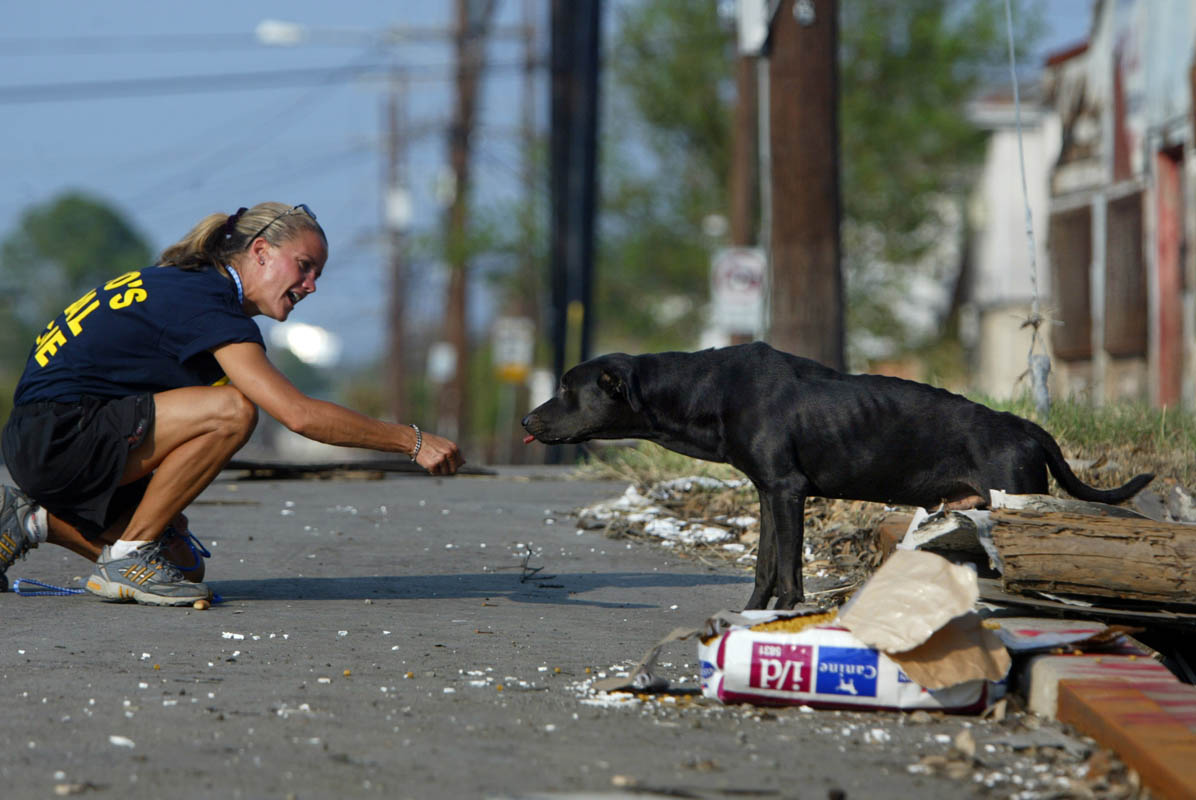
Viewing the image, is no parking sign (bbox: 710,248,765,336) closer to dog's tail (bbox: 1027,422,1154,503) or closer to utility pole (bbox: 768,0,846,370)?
utility pole (bbox: 768,0,846,370)

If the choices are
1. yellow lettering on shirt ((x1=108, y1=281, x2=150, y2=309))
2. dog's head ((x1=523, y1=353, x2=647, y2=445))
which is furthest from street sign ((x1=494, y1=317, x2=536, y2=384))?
yellow lettering on shirt ((x1=108, y1=281, x2=150, y2=309))

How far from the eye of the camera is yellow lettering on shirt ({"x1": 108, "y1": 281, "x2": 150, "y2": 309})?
500cm

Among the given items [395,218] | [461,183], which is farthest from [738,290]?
[395,218]

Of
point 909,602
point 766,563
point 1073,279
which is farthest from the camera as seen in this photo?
point 1073,279

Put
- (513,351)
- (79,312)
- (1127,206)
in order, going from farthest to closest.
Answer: (513,351) < (1127,206) < (79,312)

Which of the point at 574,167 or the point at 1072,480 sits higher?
the point at 574,167

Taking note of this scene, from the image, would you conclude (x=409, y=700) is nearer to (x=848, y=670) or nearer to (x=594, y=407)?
(x=848, y=670)

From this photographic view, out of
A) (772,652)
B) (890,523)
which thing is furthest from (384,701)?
(890,523)

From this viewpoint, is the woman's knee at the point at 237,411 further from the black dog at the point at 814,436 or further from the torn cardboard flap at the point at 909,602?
the torn cardboard flap at the point at 909,602

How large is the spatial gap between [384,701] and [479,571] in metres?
2.61

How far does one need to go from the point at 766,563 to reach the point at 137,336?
7.57 feet

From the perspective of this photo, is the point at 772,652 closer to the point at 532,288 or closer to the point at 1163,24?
the point at 1163,24

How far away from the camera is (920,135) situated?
32531 millimetres

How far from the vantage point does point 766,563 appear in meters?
4.95
